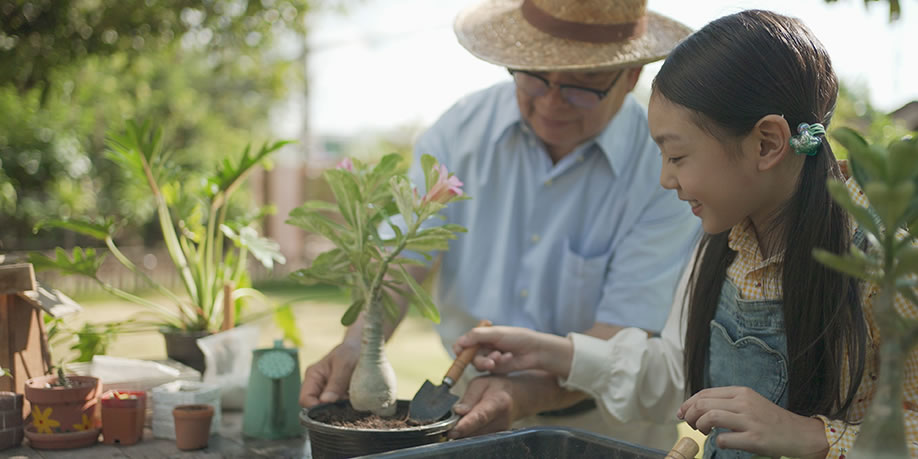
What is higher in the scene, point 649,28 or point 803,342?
point 649,28

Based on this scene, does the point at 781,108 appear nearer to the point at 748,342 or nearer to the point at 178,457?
the point at 748,342

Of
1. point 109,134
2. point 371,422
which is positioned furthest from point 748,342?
point 109,134

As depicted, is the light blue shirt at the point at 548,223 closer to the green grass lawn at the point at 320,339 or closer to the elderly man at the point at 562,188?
the elderly man at the point at 562,188

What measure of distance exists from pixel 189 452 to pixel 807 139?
1.30 metres

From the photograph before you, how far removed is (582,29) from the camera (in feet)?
6.38

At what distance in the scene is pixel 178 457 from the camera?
167cm

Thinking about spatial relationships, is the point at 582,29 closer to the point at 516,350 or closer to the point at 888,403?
the point at 516,350

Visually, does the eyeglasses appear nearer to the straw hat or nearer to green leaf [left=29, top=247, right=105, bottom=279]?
the straw hat

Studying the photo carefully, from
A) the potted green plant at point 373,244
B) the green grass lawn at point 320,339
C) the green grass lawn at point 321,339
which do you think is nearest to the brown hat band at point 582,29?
the potted green plant at point 373,244

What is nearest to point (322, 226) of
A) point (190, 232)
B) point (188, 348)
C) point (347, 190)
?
point (347, 190)

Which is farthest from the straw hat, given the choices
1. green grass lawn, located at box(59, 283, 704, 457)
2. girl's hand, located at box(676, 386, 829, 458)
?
green grass lawn, located at box(59, 283, 704, 457)

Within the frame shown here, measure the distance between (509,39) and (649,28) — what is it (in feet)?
1.25

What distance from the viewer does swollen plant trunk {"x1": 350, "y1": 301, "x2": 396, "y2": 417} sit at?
60.7 inches

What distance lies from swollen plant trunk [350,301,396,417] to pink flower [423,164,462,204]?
0.75 feet
